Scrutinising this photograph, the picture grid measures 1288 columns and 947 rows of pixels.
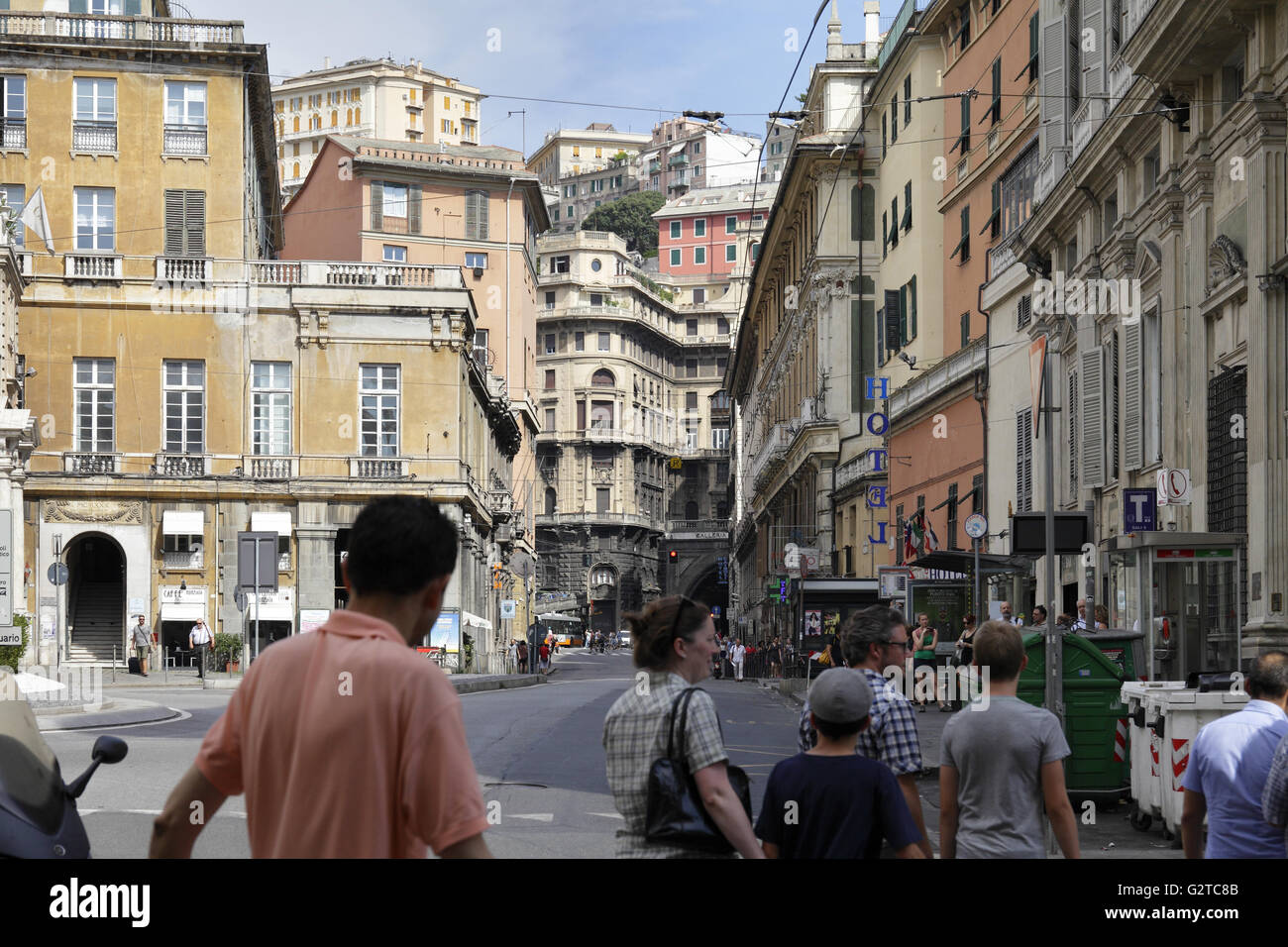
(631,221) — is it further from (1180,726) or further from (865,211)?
(1180,726)

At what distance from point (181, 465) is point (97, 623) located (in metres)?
5.01

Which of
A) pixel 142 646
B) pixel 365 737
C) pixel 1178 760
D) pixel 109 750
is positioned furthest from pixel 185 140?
pixel 365 737

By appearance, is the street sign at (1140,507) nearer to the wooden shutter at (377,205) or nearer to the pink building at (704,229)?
the wooden shutter at (377,205)

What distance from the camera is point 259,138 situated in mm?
56375

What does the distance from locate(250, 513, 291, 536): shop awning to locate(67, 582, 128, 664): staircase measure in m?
4.19

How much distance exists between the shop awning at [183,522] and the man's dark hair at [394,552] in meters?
45.3

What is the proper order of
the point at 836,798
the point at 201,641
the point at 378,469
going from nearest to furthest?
1. the point at 836,798
2. the point at 201,641
3. the point at 378,469

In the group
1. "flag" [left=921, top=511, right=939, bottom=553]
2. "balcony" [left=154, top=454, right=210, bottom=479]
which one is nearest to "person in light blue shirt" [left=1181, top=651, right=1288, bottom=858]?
"flag" [left=921, top=511, right=939, bottom=553]

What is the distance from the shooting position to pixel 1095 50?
86.8 feet

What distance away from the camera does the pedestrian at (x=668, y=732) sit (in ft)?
16.2

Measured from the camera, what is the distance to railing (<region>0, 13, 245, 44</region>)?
4912cm

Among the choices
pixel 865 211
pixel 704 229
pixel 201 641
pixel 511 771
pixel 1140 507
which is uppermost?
pixel 704 229

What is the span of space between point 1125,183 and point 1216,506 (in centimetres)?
634
